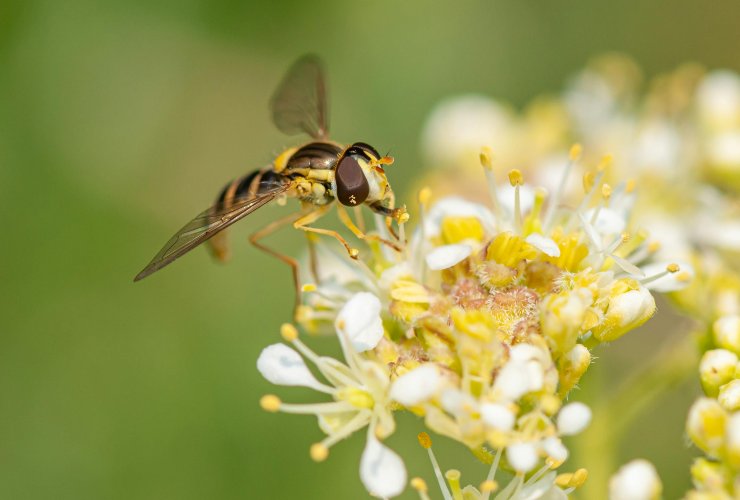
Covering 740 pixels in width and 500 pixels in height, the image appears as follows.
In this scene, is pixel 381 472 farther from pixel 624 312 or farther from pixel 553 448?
pixel 624 312

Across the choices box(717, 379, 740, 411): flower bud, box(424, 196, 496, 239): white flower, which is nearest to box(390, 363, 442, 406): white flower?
box(424, 196, 496, 239): white flower

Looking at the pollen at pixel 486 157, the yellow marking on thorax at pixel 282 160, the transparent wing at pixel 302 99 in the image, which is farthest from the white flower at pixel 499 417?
the transparent wing at pixel 302 99

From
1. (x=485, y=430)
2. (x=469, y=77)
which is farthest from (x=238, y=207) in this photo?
(x=469, y=77)

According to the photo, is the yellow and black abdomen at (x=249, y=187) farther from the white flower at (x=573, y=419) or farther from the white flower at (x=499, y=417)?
the white flower at (x=573, y=419)

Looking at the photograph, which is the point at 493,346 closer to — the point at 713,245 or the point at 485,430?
the point at 485,430

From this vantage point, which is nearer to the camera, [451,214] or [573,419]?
[573,419]

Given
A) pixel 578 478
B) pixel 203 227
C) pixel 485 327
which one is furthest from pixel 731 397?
pixel 203 227

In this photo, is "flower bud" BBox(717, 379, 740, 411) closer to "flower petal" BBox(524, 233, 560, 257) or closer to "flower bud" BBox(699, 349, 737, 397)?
"flower bud" BBox(699, 349, 737, 397)
